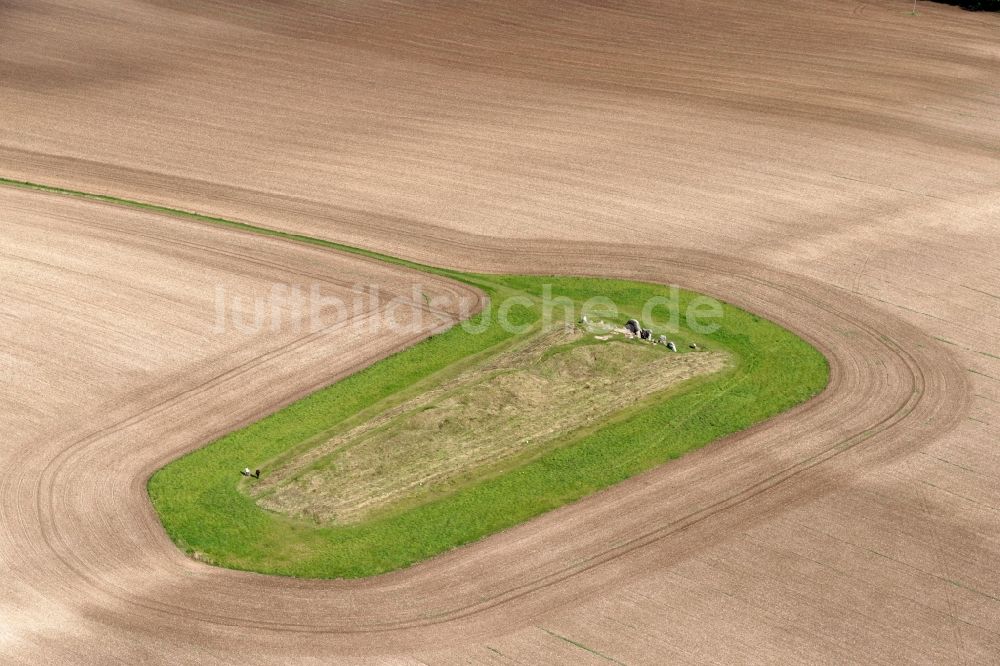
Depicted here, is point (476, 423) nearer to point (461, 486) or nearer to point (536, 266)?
point (461, 486)

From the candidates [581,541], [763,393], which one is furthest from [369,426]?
[763,393]

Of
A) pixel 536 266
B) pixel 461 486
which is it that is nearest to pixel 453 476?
pixel 461 486

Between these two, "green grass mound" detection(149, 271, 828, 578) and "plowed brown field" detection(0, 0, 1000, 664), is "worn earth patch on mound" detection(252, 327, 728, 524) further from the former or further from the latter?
"plowed brown field" detection(0, 0, 1000, 664)

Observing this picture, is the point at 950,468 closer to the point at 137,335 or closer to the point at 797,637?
the point at 797,637

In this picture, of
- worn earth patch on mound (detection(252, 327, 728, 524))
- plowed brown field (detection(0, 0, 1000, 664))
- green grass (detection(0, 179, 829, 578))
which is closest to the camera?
plowed brown field (detection(0, 0, 1000, 664))

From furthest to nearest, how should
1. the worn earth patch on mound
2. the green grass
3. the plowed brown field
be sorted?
the worn earth patch on mound < the green grass < the plowed brown field

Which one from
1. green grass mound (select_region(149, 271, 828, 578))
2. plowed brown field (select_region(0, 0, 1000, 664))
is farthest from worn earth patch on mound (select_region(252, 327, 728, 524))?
plowed brown field (select_region(0, 0, 1000, 664))

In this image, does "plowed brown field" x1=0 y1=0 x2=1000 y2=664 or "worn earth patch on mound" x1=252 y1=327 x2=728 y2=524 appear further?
"worn earth patch on mound" x1=252 y1=327 x2=728 y2=524
